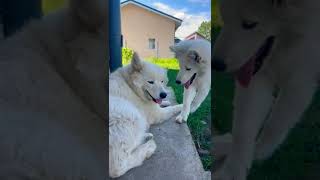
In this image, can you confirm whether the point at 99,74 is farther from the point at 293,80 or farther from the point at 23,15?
the point at 293,80

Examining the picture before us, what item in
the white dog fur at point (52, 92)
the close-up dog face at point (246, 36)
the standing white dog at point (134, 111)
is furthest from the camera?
the standing white dog at point (134, 111)

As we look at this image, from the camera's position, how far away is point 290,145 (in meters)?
1.10

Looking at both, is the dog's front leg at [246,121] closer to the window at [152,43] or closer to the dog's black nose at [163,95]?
the window at [152,43]

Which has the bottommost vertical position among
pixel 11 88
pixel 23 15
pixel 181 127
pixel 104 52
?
pixel 181 127

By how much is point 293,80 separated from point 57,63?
72 cm

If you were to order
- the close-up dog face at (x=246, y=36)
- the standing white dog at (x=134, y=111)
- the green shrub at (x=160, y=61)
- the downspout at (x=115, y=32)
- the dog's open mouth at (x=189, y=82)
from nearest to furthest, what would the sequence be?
1. the close-up dog face at (x=246, y=36)
2. the downspout at (x=115, y=32)
3. the standing white dog at (x=134, y=111)
4. the green shrub at (x=160, y=61)
5. the dog's open mouth at (x=189, y=82)

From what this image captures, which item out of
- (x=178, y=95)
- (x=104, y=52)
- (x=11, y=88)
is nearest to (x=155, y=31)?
(x=178, y=95)

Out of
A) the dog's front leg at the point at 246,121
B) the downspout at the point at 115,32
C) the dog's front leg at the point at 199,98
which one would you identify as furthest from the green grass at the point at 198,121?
the dog's front leg at the point at 246,121

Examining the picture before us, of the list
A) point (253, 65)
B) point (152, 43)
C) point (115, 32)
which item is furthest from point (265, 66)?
point (152, 43)

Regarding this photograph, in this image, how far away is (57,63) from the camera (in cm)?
110

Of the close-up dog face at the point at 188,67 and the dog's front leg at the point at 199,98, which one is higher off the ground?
the close-up dog face at the point at 188,67

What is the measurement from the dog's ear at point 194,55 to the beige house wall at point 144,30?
117 mm

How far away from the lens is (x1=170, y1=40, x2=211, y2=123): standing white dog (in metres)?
1.98

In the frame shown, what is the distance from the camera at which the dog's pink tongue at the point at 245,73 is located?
1.04m
